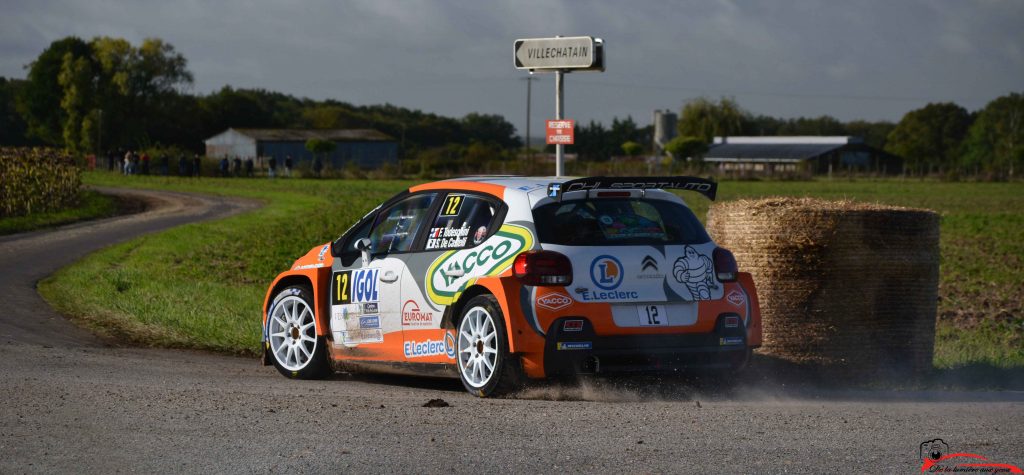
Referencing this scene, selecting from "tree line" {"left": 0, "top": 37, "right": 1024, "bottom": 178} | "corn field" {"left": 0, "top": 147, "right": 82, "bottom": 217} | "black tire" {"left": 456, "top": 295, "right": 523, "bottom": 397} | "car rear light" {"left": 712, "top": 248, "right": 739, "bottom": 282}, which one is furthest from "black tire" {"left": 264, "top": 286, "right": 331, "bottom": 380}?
"tree line" {"left": 0, "top": 37, "right": 1024, "bottom": 178}

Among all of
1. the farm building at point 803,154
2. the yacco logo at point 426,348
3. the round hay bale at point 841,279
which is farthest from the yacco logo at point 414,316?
the farm building at point 803,154

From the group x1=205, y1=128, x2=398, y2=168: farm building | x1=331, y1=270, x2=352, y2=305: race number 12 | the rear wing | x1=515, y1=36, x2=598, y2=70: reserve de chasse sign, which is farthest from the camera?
x1=205, y1=128, x2=398, y2=168: farm building

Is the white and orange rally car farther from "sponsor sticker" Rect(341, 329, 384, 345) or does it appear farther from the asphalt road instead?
the asphalt road

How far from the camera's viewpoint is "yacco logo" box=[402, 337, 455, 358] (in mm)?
8844

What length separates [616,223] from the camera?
8586mm

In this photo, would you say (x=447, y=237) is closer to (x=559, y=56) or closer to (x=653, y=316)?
(x=653, y=316)

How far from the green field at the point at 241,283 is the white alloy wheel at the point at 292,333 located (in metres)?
1.50

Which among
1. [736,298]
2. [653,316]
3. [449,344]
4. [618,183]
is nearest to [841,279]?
[736,298]

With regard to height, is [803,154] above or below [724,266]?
above

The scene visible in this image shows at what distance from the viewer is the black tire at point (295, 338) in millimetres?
9906

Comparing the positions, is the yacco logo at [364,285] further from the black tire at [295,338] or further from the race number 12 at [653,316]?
the race number 12 at [653,316]

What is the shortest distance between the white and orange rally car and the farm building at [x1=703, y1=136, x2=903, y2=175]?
377 feet

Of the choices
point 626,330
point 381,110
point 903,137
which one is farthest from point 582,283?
point 381,110

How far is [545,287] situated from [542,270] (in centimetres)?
11
